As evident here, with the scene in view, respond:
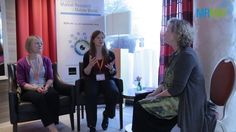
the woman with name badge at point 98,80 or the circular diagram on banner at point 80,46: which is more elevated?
the circular diagram on banner at point 80,46

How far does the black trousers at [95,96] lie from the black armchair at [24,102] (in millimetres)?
193

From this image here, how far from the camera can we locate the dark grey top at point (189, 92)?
2.00 metres

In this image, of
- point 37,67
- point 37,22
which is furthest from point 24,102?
point 37,22

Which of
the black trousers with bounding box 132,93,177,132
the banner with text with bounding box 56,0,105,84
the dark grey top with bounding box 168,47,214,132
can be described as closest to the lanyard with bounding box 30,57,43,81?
the banner with text with bounding box 56,0,105,84

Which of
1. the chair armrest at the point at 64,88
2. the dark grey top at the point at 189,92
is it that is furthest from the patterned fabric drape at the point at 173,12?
the dark grey top at the point at 189,92

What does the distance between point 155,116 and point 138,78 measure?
2054mm

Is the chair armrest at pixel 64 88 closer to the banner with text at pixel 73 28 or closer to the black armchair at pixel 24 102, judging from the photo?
the black armchair at pixel 24 102

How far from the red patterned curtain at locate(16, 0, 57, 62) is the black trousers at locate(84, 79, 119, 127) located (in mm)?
1144

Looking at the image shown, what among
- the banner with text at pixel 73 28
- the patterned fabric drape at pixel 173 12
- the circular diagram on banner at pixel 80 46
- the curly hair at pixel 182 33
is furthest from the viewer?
the circular diagram on banner at pixel 80 46

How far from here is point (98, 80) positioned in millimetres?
3160

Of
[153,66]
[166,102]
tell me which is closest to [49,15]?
[153,66]

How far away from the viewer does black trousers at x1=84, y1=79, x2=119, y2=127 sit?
304cm

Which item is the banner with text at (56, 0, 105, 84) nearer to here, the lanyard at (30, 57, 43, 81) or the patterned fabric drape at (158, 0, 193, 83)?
the lanyard at (30, 57, 43, 81)

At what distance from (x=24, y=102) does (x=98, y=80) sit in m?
0.88
